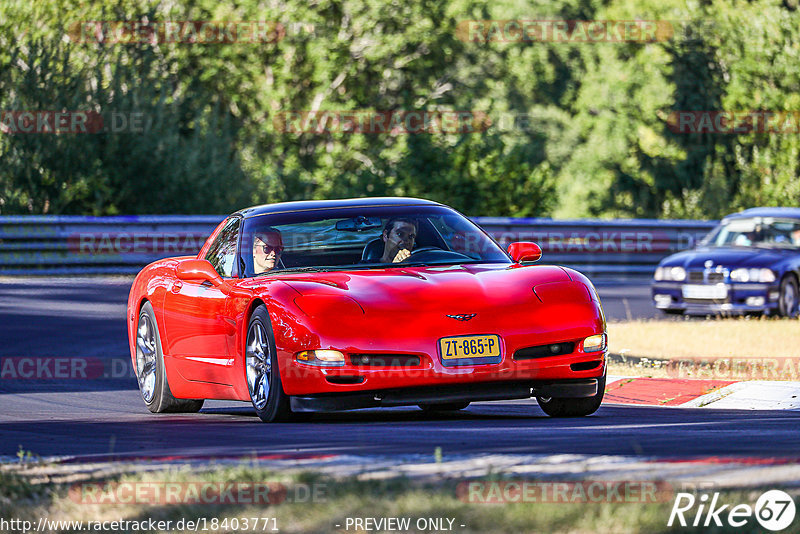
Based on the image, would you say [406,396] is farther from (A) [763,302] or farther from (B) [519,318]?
(A) [763,302]

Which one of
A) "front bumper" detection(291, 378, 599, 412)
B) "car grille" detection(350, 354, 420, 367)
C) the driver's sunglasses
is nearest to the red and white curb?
"front bumper" detection(291, 378, 599, 412)

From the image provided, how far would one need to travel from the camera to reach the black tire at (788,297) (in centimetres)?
1889

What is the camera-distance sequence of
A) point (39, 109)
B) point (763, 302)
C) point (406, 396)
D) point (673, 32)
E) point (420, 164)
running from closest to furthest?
1. point (406, 396)
2. point (763, 302)
3. point (39, 109)
4. point (420, 164)
5. point (673, 32)

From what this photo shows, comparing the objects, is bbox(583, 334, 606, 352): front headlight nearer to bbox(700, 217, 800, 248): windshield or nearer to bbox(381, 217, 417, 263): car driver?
bbox(381, 217, 417, 263): car driver

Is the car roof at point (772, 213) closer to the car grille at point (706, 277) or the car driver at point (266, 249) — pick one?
the car grille at point (706, 277)

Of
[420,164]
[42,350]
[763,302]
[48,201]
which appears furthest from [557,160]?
[42,350]

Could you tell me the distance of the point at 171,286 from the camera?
10.7 m

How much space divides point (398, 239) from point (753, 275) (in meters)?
9.96

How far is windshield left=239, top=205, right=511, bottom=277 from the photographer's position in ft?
32.1

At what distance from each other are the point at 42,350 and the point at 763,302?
9212 mm

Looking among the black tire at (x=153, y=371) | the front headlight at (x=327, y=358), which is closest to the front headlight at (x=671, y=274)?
the black tire at (x=153, y=371)

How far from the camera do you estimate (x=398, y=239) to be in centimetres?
994

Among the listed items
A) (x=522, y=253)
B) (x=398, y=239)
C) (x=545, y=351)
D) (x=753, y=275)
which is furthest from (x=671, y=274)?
(x=545, y=351)

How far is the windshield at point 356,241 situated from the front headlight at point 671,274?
9.55 meters
